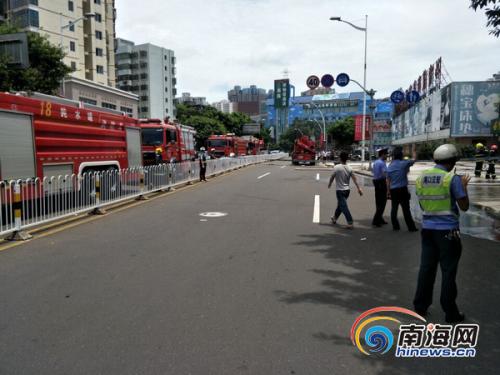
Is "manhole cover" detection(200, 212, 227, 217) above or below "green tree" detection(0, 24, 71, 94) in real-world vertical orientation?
below

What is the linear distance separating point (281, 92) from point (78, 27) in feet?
199

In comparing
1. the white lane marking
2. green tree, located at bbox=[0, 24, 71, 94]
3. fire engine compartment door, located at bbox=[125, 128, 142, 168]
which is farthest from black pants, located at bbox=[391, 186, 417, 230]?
green tree, located at bbox=[0, 24, 71, 94]

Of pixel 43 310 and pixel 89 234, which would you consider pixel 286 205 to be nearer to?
pixel 89 234

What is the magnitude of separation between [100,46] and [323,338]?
199 ft

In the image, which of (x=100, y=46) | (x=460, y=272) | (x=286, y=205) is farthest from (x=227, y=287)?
(x=100, y=46)

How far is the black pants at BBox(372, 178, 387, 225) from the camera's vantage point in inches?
357

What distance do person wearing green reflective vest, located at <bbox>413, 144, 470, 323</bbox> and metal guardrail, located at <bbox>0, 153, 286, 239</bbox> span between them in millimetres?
6825

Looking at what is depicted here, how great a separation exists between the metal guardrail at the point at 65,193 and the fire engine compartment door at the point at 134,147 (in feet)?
1.46

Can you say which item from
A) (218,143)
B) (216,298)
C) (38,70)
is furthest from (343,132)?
(216,298)

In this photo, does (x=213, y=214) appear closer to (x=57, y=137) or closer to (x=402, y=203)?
(x=57, y=137)

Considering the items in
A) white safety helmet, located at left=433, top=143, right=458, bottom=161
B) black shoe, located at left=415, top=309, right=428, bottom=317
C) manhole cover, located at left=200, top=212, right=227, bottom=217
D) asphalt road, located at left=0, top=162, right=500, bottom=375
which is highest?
white safety helmet, located at left=433, top=143, right=458, bottom=161

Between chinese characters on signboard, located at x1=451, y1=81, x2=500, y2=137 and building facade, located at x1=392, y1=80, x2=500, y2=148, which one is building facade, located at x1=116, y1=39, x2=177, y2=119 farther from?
chinese characters on signboard, located at x1=451, y1=81, x2=500, y2=137

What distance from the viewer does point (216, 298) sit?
465 cm

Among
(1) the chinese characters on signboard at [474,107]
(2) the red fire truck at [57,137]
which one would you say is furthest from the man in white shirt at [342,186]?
(1) the chinese characters on signboard at [474,107]
